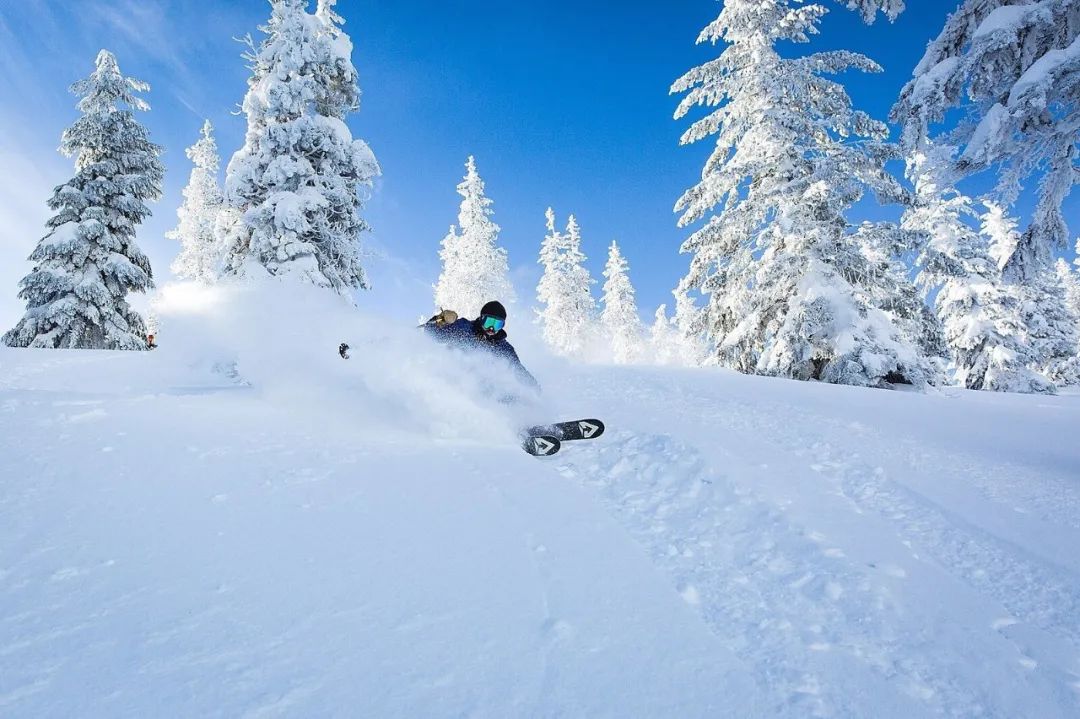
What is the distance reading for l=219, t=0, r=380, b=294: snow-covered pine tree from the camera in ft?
45.6

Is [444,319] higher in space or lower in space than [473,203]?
lower

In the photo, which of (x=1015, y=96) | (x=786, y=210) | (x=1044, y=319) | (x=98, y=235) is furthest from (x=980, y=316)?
(x=98, y=235)

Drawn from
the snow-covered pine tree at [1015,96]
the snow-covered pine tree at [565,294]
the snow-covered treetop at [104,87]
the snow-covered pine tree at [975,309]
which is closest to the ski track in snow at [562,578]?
the snow-covered pine tree at [1015,96]

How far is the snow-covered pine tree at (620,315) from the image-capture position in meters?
46.7

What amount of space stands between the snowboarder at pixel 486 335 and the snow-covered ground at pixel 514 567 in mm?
1163

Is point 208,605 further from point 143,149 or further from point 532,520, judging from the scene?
point 143,149

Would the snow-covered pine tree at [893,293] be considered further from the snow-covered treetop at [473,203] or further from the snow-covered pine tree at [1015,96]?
the snow-covered treetop at [473,203]

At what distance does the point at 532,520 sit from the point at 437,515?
2.34 ft

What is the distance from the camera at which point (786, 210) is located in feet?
42.7

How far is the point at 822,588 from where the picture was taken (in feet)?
10.3

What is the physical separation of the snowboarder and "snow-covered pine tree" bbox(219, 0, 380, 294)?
8.15 metres

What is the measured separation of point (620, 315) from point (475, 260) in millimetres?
15645

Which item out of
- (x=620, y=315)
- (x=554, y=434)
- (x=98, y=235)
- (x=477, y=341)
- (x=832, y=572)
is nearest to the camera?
(x=832, y=572)

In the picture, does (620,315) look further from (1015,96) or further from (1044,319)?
(1015,96)
